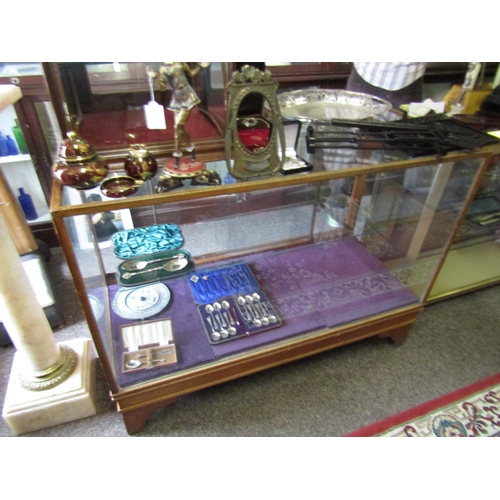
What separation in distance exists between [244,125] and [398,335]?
102 centimetres

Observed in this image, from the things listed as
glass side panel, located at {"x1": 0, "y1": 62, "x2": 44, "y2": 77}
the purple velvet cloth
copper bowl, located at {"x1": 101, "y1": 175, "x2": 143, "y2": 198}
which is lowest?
the purple velvet cloth

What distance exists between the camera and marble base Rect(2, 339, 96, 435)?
1110 mm

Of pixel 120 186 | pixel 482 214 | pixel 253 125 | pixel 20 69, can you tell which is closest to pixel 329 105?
pixel 253 125

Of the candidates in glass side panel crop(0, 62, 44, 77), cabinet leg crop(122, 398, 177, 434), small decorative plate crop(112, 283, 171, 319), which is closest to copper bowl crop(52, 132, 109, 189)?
small decorative plate crop(112, 283, 171, 319)

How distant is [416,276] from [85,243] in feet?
4.00

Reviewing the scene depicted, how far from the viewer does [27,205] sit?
5.80 feet

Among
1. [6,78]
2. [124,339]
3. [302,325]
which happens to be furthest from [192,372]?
[6,78]

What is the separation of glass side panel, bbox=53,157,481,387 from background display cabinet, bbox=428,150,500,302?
0.38m

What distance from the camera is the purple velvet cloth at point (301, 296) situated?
1.15m

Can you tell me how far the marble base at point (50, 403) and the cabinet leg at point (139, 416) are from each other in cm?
16

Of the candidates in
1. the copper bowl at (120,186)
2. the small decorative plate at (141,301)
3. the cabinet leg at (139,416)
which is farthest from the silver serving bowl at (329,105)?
the cabinet leg at (139,416)

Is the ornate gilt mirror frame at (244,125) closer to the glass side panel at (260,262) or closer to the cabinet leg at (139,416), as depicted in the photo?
the glass side panel at (260,262)

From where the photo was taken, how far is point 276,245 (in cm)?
151

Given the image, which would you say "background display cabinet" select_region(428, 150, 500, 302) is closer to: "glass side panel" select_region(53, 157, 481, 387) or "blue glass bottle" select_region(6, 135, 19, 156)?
"glass side panel" select_region(53, 157, 481, 387)
